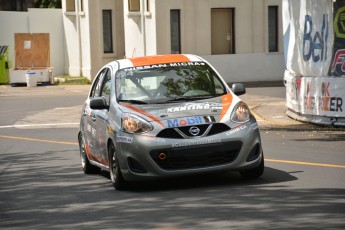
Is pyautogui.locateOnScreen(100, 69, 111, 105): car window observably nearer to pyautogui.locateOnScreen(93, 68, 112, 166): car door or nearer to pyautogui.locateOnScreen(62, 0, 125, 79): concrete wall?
pyautogui.locateOnScreen(93, 68, 112, 166): car door

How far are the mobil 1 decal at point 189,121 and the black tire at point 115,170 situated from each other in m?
0.86

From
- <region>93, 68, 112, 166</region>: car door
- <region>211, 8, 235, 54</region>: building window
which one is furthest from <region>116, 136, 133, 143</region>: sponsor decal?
<region>211, 8, 235, 54</region>: building window

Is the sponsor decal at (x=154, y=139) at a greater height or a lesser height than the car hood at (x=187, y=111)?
lesser

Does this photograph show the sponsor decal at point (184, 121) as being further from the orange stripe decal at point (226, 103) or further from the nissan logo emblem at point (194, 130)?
the orange stripe decal at point (226, 103)

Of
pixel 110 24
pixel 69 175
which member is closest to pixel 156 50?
pixel 110 24

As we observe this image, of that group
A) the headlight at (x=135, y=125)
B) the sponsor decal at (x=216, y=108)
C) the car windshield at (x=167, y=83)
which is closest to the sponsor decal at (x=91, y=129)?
the car windshield at (x=167, y=83)

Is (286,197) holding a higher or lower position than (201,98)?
lower

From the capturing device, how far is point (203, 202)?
33.4 feet

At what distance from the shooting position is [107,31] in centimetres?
3994

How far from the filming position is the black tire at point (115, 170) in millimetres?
11469

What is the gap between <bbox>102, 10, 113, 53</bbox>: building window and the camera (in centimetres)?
3981

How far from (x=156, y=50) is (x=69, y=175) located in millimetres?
21322

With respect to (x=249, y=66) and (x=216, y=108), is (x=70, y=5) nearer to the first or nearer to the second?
(x=249, y=66)

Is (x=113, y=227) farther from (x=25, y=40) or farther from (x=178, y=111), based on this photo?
(x=25, y=40)
